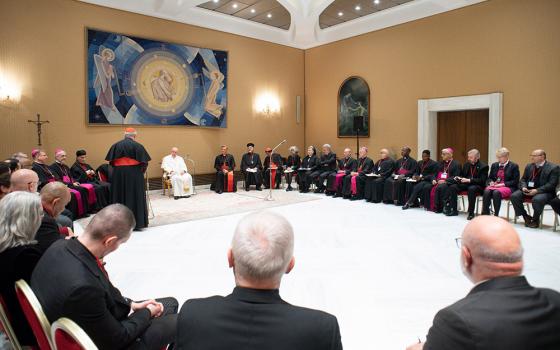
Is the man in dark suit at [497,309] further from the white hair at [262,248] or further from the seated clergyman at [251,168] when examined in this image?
the seated clergyman at [251,168]

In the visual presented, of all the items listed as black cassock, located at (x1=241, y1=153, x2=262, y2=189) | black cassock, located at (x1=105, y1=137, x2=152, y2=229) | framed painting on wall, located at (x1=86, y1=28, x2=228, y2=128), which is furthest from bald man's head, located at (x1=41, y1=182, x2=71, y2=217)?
black cassock, located at (x1=241, y1=153, x2=262, y2=189)

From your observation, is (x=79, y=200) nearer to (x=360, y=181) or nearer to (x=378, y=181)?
(x=360, y=181)

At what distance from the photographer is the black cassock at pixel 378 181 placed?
33.2ft

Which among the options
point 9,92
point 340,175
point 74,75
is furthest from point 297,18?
point 9,92

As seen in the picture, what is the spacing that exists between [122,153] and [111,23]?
16.8ft

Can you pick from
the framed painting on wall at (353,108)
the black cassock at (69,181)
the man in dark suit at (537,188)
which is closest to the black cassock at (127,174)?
the black cassock at (69,181)

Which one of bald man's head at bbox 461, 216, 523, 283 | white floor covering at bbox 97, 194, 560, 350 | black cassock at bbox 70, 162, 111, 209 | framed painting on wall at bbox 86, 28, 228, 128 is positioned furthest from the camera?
framed painting on wall at bbox 86, 28, 228, 128

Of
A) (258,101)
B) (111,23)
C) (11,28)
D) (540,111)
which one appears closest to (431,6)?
(540,111)

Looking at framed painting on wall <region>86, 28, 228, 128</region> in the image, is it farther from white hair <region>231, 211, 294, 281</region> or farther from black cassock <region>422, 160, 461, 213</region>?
white hair <region>231, 211, 294, 281</region>

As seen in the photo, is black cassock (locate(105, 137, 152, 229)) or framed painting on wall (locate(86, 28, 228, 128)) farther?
framed painting on wall (locate(86, 28, 228, 128))

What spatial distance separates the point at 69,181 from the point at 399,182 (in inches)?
283

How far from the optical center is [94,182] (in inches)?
358

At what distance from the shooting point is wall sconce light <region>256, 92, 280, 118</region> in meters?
13.7

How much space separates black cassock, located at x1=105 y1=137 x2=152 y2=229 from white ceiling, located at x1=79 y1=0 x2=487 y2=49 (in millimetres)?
5179
